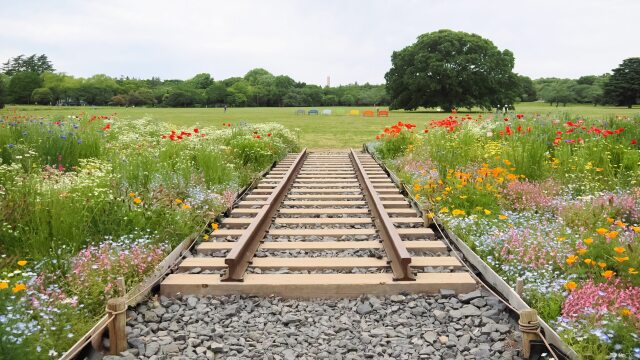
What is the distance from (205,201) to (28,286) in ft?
10.4

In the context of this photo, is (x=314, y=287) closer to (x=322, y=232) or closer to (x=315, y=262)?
(x=315, y=262)

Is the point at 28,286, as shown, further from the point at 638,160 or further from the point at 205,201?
the point at 638,160

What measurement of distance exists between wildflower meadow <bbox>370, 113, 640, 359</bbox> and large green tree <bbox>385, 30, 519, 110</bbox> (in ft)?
162

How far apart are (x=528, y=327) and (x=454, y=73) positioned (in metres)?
59.1

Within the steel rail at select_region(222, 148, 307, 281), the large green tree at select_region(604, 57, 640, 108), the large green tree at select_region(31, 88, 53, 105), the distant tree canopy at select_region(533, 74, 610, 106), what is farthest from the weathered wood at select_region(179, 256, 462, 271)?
the large green tree at select_region(31, 88, 53, 105)

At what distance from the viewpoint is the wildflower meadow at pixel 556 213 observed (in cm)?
336

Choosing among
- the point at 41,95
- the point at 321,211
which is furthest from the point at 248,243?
the point at 41,95

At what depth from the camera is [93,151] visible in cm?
938

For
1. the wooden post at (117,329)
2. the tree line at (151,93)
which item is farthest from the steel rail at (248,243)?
the tree line at (151,93)

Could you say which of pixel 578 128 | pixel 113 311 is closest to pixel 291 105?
pixel 578 128

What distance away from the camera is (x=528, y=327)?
10.2 feet

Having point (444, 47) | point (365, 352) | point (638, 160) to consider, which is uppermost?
point (444, 47)

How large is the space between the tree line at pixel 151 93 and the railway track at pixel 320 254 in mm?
94369

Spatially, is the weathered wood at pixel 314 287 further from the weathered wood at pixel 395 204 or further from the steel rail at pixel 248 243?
the weathered wood at pixel 395 204
